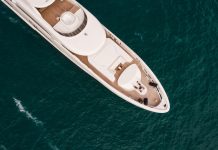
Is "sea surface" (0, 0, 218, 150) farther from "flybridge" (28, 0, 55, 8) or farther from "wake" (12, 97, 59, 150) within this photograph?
"flybridge" (28, 0, 55, 8)

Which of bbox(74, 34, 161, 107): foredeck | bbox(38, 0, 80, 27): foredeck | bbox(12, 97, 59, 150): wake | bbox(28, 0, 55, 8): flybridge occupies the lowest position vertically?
bbox(74, 34, 161, 107): foredeck

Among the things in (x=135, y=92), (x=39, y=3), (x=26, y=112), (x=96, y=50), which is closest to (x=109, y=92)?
(x=135, y=92)

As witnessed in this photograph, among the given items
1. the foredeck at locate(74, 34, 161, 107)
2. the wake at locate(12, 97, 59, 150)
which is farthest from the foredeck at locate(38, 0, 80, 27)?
the wake at locate(12, 97, 59, 150)

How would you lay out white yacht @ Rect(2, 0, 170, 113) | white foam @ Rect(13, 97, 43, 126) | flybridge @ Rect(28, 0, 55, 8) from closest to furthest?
flybridge @ Rect(28, 0, 55, 8) < white yacht @ Rect(2, 0, 170, 113) < white foam @ Rect(13, 97, 43, 126)

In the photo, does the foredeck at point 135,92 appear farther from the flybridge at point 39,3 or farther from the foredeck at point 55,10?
the flybridge at point 39,3

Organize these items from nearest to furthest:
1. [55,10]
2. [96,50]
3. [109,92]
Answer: [96,50]
[55,10]
[109,92]

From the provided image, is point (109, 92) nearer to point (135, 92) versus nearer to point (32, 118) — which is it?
point (135, 92)
